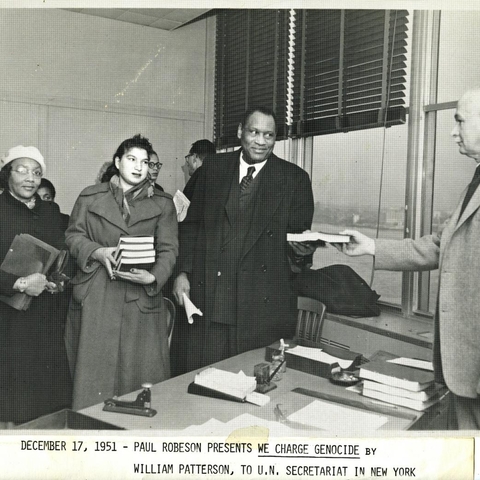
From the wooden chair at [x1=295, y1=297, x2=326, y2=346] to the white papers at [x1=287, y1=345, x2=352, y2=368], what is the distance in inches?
19.3

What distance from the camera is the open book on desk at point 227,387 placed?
1.65 meters

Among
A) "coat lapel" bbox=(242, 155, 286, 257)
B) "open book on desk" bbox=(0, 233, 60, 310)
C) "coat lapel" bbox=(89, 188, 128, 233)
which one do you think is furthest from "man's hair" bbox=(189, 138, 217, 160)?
"open book on desk" bbox=(0, 233, 60, 310)

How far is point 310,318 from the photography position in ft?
8.59

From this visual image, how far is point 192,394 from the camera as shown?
5.48 ft

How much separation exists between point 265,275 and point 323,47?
4.14 ft

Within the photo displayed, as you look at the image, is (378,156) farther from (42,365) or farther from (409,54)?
(42,365)

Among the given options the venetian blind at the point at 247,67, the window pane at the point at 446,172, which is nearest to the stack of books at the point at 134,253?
the venetian blind at the point at 247,67

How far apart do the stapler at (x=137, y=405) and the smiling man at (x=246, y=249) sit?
3.08ft

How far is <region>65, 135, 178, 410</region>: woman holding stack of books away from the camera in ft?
7.46

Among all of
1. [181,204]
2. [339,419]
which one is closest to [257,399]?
[339,419]

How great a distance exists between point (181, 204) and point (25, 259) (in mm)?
814

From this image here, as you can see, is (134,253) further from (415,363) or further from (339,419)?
(415,363)

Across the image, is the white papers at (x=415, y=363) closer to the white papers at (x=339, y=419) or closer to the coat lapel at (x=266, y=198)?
the white papers at (x=339, y=419)

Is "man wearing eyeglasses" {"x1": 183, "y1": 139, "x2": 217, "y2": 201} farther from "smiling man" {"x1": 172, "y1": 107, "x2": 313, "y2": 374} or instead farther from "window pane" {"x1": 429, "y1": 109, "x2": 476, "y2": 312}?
"window pane" {"x1": 429, "y1": 109, "x2": 476, "y2": 312}
